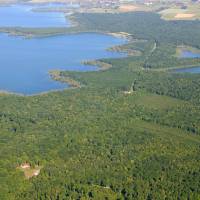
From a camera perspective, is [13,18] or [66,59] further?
[13,18]

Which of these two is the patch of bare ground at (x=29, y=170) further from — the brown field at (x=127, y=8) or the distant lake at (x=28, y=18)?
A: the brown field at (x=127, y=8)

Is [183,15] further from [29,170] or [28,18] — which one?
[29,170]

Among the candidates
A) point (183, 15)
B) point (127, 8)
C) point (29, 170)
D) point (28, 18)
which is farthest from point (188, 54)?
point (127, 8)

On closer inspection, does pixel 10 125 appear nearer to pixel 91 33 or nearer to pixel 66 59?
pixel 66 59

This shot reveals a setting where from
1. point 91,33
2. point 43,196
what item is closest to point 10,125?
point 43,196

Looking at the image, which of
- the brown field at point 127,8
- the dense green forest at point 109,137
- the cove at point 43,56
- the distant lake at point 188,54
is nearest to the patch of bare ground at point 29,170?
the dense green forest at point 109,137

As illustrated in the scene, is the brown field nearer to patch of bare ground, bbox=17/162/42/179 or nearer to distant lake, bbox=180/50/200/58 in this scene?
distant lake, bbox=180/50/200/58
